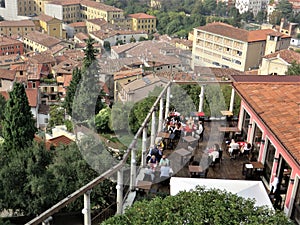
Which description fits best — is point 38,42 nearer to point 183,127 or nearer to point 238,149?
point 183,127

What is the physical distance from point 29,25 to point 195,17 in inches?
1049

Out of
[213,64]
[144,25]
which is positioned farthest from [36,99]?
[144,25]

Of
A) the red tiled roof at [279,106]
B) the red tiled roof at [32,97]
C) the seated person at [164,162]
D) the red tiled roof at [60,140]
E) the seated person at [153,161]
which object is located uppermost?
the red tiled roof at [279,106]

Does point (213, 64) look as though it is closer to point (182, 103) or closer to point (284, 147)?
point (182, 103)

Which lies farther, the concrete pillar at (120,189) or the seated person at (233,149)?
the seated person at (233,149)

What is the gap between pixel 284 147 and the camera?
6.00m

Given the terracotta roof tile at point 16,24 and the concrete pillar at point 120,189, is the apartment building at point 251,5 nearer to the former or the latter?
the terracotta roof tile at point 16,24

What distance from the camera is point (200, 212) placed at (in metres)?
4.14

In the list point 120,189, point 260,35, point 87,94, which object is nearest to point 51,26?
point 260,35

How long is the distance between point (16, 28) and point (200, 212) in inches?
2268

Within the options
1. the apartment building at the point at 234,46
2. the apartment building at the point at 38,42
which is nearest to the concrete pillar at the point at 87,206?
the apartment building at the point at 234,46

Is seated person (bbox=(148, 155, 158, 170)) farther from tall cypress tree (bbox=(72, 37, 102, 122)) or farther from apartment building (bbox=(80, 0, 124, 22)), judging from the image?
apartment building (bbox=(80, 0, 124, 22))

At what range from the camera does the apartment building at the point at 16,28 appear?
55.6m

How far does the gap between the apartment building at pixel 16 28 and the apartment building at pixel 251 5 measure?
152ft
